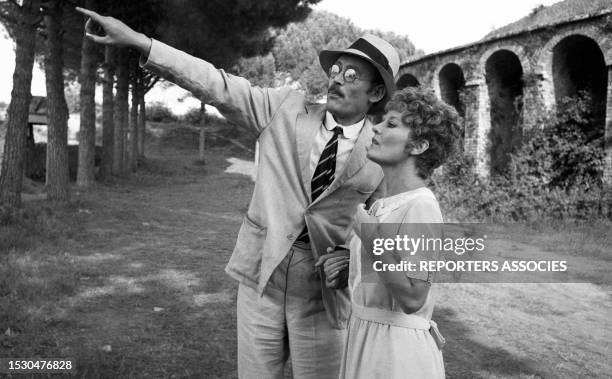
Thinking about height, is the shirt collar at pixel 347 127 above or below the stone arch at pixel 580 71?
below

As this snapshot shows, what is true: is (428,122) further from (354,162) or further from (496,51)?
(496,51)

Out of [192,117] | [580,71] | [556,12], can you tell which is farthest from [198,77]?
[192,117]

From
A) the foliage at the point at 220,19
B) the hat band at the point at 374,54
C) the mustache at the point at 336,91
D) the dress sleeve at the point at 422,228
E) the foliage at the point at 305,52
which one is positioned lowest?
the dress sleeve at the point at 422,228

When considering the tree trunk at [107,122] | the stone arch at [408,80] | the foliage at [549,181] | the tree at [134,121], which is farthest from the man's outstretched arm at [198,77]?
the tree at [134,121]

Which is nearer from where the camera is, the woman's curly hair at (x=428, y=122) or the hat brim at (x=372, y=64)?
the woman's curly hair at (x=428, y=122)

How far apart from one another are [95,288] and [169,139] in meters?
33.8

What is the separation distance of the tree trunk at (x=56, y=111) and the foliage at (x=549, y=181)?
8528 mm

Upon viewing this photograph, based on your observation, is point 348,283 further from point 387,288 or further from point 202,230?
point 202,230

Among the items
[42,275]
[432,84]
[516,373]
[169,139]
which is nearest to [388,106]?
[516,373]

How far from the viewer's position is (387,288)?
1.87 metres

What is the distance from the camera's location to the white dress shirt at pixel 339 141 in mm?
2504

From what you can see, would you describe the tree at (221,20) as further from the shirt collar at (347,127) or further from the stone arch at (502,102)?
the shirt collar at (347,127)

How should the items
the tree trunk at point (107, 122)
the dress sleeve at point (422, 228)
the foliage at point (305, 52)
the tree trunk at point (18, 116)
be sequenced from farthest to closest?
the foliage at point (305, 52) < the tree trunk at point (107, 122) < the tree trunk at point (18, 116) < the dress sleeve at point (422, 228)

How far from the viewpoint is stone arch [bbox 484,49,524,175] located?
15.5 metres
